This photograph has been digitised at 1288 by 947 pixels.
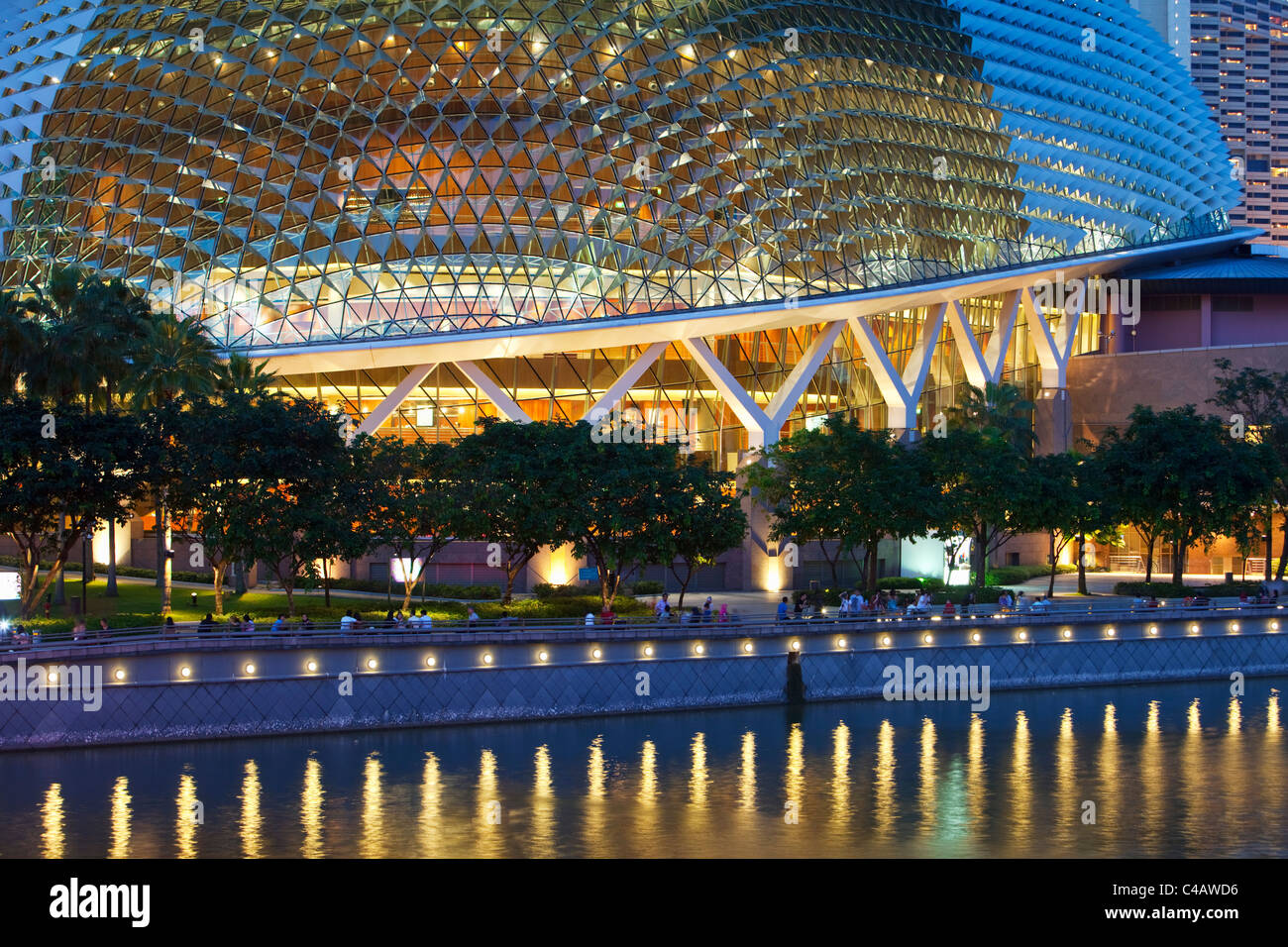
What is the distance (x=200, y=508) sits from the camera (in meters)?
51.9

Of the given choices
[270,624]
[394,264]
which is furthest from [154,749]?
[394,264]

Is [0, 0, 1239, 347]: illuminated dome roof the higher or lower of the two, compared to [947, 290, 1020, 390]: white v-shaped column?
higher

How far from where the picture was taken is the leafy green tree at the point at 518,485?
54.4 metres

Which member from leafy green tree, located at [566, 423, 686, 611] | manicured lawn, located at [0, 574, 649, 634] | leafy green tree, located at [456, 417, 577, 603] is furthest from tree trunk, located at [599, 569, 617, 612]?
leafy green tree, located at [456, 417, 577, 603]

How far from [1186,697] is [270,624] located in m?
31.7

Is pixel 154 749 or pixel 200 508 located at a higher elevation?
pixel 200 508

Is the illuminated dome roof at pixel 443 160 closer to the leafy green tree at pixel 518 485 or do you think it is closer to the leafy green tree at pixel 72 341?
the leafy green tree at pixel 72 341

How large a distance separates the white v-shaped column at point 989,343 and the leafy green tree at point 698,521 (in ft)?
105

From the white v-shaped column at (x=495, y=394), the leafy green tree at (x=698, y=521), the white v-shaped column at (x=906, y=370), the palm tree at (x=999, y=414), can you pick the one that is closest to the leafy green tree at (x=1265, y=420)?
the palm tree at (x=999, y=414)

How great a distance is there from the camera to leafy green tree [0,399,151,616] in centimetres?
4891

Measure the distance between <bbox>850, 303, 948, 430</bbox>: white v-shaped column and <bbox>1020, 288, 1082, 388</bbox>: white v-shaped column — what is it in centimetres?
1180

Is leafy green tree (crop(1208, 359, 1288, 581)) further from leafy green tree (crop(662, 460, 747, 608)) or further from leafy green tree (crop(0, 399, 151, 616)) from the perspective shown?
leafy green tree (crop(0, 399, 151, 616))
